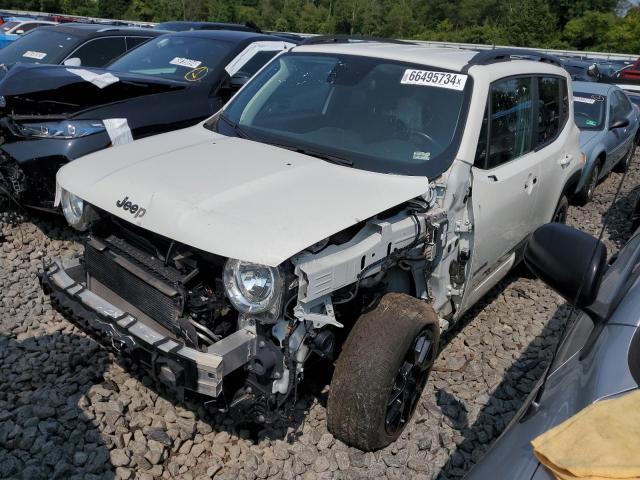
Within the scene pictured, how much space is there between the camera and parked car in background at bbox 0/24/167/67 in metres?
7.40

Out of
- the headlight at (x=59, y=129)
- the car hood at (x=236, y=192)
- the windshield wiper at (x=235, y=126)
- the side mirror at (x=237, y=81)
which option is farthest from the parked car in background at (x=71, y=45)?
the car hood at (x=236, y=192)

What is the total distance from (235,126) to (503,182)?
1.78m

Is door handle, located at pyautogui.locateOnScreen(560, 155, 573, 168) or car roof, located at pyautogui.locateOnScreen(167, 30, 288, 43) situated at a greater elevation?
car roof, located at pyautogui.locateOnScreen(167, 30, 288, 43)

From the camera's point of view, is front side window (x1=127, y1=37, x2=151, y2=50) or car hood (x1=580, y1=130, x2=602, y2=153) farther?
front side window (x1=127, y1=37, x2=151, y2=50)

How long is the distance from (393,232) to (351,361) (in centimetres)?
67

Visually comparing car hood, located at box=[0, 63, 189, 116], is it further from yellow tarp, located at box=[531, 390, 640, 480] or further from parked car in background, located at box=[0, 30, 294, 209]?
yellow tarp, located at box=[531, 390, 640, 480]

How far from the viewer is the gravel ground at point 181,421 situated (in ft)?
9.50

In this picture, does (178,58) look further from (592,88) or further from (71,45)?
(592,88)

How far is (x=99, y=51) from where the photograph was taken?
7.77 m

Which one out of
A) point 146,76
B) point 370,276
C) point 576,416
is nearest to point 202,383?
point 370,276

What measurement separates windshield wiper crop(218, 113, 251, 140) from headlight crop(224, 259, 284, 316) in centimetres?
142

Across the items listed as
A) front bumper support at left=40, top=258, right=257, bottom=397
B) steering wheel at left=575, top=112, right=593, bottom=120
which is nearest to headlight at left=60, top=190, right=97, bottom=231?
front bumper support at left=40, top=258, right=257, bottom=397

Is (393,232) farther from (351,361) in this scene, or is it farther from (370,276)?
(351,361)

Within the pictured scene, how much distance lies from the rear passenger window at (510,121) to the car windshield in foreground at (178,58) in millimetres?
3187
